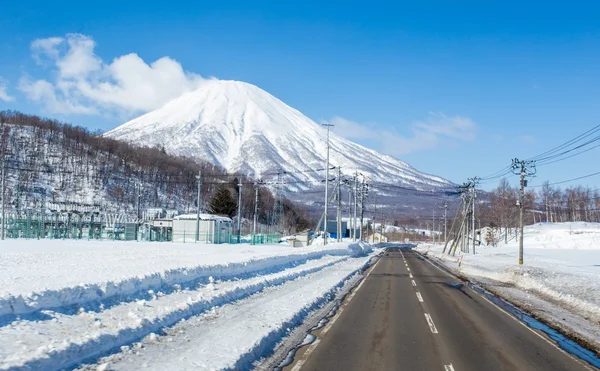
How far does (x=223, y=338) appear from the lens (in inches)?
348

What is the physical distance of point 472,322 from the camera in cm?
1209

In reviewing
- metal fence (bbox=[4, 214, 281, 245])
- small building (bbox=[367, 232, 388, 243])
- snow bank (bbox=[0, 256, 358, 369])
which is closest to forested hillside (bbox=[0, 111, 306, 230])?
small building (bbox=[367, 232, 388, 243])

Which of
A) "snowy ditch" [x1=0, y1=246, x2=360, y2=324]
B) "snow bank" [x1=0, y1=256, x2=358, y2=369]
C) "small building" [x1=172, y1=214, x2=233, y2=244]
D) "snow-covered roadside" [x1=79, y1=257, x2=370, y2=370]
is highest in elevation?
"small building" [x1=172, y1=214, x2=233, y2=244]

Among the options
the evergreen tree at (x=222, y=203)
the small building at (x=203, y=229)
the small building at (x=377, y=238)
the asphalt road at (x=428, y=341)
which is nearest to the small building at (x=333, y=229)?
the small building at (x=377, y=238)

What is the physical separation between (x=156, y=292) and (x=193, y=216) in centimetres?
5679

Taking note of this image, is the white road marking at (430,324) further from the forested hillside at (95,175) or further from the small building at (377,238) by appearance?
the small building at (377,238)

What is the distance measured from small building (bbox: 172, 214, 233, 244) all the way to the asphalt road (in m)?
46.1

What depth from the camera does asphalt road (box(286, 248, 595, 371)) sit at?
7.94 meters

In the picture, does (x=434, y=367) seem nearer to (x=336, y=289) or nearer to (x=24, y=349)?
(x=24, y=349)

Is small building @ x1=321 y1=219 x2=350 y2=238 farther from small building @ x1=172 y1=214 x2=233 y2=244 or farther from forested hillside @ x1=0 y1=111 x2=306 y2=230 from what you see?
small building @ x1=172 y1=214 x2=233 y2=244

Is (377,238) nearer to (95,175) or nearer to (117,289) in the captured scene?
(95,175)

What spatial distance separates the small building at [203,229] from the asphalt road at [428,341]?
46089 millimetres

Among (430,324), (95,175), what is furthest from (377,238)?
(430,324)

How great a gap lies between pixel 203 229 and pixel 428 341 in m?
57.5
